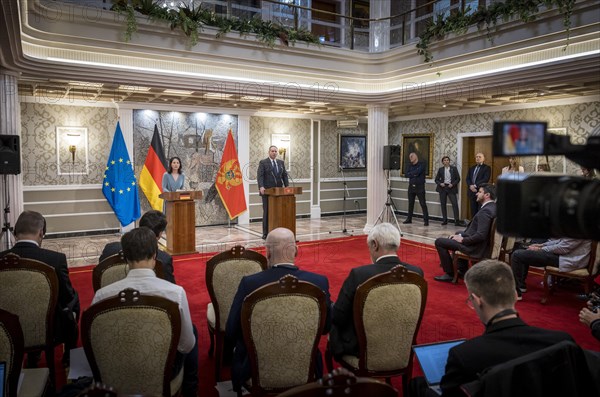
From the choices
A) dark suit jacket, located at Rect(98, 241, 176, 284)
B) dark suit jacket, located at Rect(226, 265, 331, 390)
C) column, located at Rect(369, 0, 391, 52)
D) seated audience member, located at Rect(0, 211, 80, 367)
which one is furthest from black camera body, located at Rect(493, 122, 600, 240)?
column, located at Rect(369, 0, 391, 52)

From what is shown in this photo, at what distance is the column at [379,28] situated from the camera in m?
8.84

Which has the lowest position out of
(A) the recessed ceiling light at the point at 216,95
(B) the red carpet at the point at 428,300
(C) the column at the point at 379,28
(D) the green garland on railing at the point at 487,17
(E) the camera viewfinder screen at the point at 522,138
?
(B) the red carpet at the point at 428,300

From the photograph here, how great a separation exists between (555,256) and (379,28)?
18.5ft

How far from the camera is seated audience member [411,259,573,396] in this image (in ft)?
5.62

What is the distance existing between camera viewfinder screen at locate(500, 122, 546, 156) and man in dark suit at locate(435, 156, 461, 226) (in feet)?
31.8

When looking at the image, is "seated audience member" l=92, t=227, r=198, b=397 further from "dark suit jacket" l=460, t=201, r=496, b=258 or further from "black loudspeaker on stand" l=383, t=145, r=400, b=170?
"black loudspeaker on stand" l=383, t=145, r=400, b=170

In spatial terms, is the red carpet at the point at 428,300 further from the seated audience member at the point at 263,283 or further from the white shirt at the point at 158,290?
the white shirt at the point at 158,290

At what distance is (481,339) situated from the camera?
1771 mm

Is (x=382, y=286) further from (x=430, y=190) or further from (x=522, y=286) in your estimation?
(x=430, y=190)

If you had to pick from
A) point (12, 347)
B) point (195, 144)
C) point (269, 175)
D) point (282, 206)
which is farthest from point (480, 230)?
point (195, 144)

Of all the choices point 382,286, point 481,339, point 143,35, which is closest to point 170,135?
point 143,35

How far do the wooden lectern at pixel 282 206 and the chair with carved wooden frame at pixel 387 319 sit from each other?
203 inches

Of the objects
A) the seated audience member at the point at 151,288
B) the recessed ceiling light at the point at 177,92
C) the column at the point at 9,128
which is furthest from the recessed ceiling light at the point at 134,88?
the seated audience member at the point at 151,288

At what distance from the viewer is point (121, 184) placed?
8.68 m
